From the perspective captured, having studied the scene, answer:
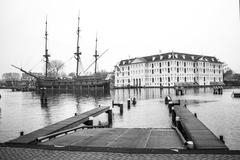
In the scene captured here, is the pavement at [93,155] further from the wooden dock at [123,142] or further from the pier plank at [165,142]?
the pier plank at [165,142]

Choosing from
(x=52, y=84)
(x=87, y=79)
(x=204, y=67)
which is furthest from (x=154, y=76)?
(x=52, y=84)

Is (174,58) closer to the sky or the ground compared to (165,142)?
closer to the sky

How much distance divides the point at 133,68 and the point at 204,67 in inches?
Answer: 1451

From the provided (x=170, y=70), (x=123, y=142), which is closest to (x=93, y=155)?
(x=123, y=142)

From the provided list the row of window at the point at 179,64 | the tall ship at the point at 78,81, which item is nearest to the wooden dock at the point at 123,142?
the tall ship at the point at 78,81

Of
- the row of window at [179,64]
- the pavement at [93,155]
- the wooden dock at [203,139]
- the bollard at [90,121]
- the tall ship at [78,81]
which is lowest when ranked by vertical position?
the bollard at [90,121]

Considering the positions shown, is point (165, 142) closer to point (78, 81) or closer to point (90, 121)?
point (90, 121)

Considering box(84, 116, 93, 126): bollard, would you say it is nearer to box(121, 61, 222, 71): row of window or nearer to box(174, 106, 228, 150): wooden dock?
box(174, 106, 228, 150): wooden dock

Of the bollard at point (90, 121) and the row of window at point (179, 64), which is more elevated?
the row of window at point (179, 64)

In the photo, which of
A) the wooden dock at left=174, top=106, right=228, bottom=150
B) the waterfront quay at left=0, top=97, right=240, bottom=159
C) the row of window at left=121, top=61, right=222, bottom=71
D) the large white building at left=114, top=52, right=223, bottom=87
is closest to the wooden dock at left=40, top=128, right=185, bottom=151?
the waterfront quay at left=0, top=97, right=240, bottom=159

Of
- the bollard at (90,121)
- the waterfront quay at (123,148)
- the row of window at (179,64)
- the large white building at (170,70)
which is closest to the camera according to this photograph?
the waterfront quay at (123,148)

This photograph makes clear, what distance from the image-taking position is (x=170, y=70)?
108m

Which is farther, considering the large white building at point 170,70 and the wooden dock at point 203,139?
the large white building at point 170,70

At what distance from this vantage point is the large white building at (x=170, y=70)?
108375 millimetres
